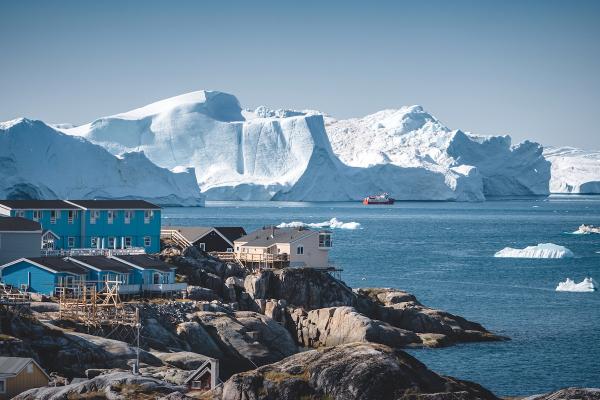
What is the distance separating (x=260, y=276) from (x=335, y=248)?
151 ft

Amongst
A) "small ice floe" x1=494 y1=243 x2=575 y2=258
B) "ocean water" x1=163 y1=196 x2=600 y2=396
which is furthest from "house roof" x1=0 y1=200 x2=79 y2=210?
"small ice floe" x1=494 y1=243 x2=575 y2=258

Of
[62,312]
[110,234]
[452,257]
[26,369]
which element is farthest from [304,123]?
[26,369]

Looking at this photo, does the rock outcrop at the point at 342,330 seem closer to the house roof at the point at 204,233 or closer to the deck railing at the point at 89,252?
the deck railing at the point at 89,252

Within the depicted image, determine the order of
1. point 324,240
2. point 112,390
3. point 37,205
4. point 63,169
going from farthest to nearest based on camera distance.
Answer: point 63,169, point 324,240, point 37,205, point 112,390

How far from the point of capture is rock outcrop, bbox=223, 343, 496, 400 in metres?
17.4

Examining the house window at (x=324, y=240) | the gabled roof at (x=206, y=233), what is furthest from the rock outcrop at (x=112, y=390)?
the gabled roof at (x=206, y=233)

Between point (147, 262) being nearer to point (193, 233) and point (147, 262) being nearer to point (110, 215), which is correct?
point (110, 215)

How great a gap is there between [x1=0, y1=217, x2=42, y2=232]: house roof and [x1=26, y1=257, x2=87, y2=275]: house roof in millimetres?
1920

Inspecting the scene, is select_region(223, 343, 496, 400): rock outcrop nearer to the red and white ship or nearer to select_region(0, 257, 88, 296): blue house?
select_region(0, 257, 88, 296): blue house

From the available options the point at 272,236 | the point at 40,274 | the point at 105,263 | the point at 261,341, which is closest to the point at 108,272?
the point at 105,263

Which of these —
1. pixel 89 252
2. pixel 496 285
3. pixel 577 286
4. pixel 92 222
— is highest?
pixel 92 222

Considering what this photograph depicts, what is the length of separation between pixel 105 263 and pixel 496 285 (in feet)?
94.8

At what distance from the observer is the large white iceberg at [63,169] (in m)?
121

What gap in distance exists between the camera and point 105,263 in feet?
133
